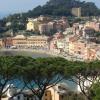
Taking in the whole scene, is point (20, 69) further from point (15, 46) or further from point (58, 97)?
point (15, 46)

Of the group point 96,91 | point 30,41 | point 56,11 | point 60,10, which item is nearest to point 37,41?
point 30,41

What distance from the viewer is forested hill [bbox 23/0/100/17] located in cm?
7212

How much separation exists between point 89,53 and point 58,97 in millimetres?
29605

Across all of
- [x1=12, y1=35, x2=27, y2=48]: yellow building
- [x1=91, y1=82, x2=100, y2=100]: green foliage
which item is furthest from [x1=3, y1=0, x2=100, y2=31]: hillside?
[x1=91, y1=82, x2=100, y2=100]: green foliage

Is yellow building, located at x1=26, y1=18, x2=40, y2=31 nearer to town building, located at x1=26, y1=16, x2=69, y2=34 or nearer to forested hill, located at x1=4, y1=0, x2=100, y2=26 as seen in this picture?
town building, located at x1=26, y1=16, x2=69, y2=34

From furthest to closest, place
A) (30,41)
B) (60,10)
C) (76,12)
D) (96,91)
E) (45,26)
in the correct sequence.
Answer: (76,12) → (60,10) → (45,26) → (30,41) → (96,91)

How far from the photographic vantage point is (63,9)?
74.0 meters

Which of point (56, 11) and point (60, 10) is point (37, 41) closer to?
point (56, 11)

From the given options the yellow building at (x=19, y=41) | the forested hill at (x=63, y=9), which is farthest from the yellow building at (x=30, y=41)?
the forested hill at (x=63, y=9)

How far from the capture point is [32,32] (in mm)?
56250

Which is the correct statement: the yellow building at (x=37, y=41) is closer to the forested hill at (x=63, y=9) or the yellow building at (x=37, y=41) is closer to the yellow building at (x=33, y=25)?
the yellow building at (x=33, y=25)

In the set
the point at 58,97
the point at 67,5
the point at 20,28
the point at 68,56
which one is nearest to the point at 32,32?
the point at 20,28

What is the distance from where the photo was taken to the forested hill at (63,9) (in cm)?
7212

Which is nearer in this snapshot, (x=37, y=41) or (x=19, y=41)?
(x=37, y=41)
